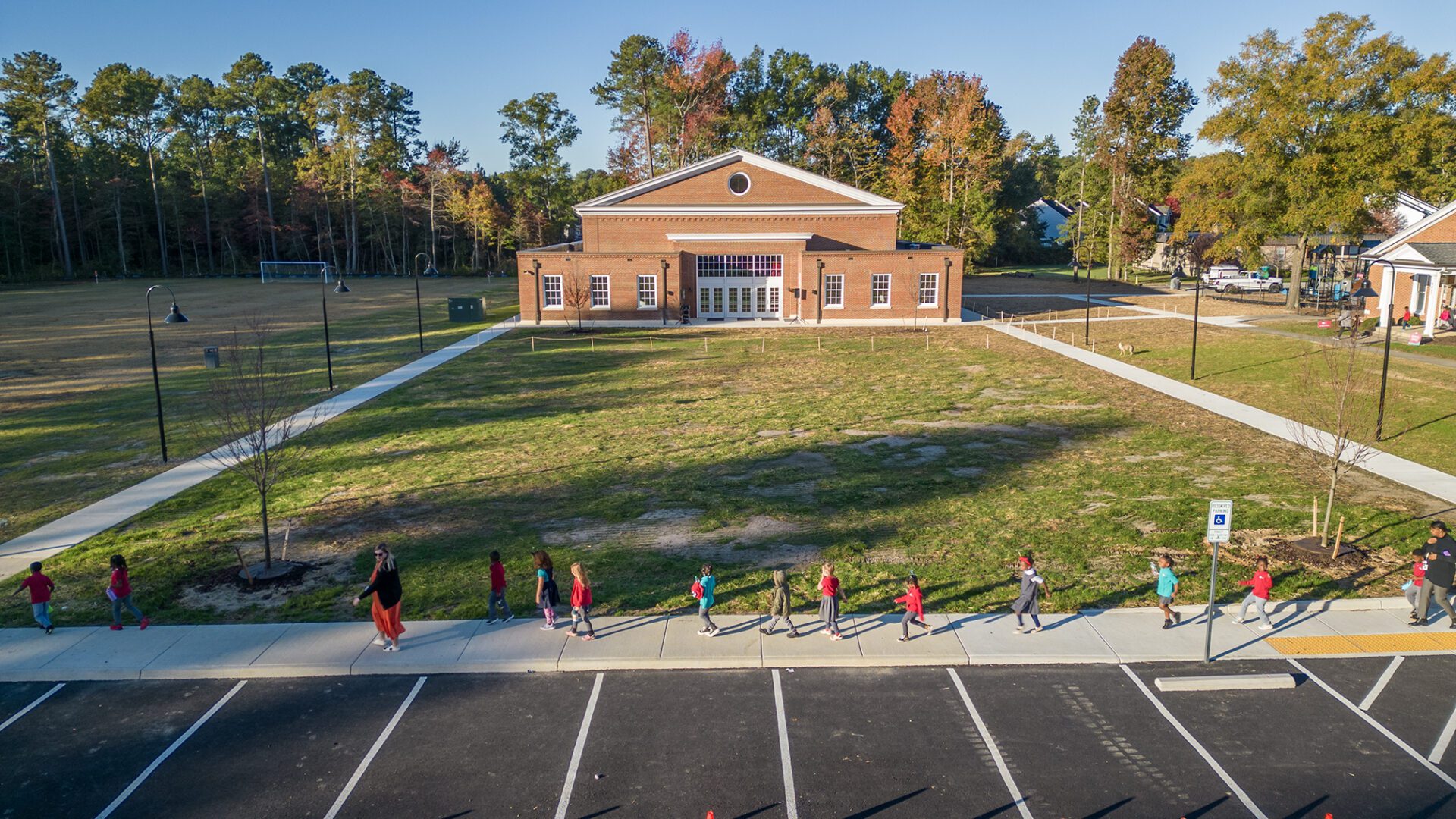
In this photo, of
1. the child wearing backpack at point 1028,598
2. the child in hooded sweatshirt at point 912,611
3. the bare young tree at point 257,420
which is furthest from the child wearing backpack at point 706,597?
the bare young tree at point 257,420

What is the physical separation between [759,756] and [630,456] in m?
13.4

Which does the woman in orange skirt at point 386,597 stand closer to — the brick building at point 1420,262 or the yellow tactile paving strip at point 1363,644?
the yellow tactile paving strip at point 1363,644

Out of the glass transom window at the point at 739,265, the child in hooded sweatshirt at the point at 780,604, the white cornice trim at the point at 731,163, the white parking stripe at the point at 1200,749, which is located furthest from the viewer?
the white cornice trim at the point at 731,163

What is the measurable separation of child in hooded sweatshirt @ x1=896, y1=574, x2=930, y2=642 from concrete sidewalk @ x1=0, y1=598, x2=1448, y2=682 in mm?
160

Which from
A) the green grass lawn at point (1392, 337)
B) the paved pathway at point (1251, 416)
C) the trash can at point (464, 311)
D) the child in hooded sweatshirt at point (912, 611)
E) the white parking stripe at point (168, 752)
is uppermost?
the trash can at point (464, 311)

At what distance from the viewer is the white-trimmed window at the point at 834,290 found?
2071 inches

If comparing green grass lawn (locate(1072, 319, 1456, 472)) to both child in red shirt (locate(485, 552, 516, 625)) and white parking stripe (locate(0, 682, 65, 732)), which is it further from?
white parking stripe (locate(0, 682, 65, 732))

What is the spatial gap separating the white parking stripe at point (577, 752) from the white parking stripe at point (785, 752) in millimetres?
2302

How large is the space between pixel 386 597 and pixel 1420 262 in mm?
45678

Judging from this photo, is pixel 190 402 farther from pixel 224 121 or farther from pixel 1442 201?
pixel 224 121

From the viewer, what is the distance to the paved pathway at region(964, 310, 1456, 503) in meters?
19.5

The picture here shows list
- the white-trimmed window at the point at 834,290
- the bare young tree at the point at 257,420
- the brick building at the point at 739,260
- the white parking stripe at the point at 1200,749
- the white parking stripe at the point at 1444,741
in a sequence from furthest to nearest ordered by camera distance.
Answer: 1. the white-trimmed window at the point at 834,290
2. the brick building at the point at 739,260
3. the bare young tree at the point at 257,420
4. the white parking stripe at the point at 1444,741
5. the white parking stripe at the point at 1200,749

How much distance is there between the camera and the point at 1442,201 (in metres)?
58.4

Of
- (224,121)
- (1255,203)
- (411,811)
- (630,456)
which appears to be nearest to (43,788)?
(411,811)
